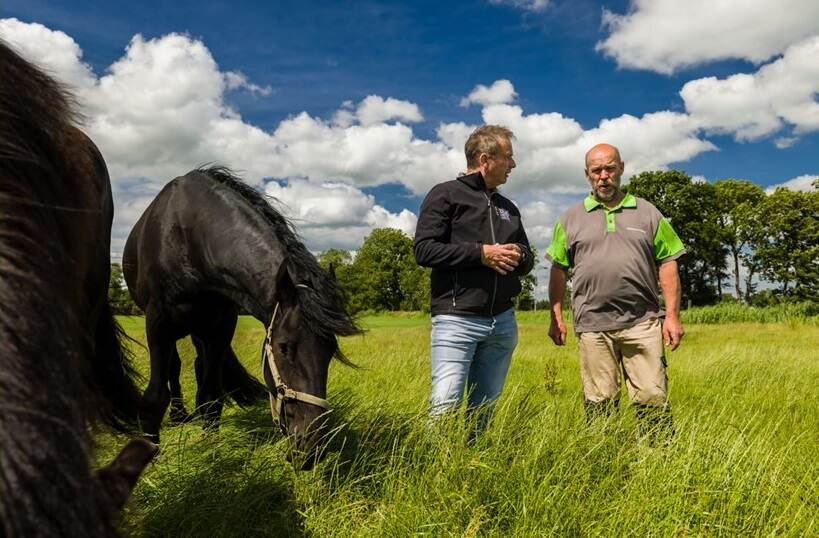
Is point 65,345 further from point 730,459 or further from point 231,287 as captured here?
point 730,459

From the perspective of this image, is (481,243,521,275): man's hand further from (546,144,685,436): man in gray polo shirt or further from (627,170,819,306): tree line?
(627,170,819,306): tree line

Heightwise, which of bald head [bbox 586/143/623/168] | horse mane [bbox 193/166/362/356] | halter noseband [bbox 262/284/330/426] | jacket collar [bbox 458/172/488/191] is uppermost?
bald head [bbox 586/143/623/168]

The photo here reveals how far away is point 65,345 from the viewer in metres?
1.01

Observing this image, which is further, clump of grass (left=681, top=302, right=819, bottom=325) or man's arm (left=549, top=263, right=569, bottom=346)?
clump of grass (left=681, top=302, right=819, bottom=325)

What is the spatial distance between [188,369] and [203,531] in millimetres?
5758

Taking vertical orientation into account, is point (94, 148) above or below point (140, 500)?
above

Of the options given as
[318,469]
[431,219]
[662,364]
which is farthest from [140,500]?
[662,364]

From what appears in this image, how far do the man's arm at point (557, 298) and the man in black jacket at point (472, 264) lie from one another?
2.19 ft

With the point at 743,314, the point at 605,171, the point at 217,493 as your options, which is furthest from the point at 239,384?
the point at 743,314

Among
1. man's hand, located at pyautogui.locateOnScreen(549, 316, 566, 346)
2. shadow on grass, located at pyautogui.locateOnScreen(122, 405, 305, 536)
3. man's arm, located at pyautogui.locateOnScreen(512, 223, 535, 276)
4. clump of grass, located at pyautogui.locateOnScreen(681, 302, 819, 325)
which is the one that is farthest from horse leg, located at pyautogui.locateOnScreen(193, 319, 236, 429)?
clump of grass, located at pyautogui.locateOnScreen(681, 302, 819, 325)

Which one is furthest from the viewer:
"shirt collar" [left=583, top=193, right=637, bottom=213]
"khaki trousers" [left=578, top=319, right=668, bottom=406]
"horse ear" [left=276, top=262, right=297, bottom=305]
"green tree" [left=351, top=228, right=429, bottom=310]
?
"green tree" [left=351, top=228, right=429, bottom=310]

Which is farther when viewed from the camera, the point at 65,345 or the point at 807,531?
the point at 807,531

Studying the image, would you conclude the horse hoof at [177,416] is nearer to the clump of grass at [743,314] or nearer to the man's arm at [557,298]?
the man's arm at [557,298]

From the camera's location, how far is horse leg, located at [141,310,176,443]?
13.4ft
